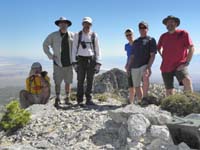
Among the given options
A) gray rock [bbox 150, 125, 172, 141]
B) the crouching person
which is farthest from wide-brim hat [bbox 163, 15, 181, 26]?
the crouching person

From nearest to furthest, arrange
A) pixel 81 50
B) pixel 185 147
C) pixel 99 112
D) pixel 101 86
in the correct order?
1. pixel 185 147
2. pixel 99 112
3. pixel 81 50
4. pixel 101 86

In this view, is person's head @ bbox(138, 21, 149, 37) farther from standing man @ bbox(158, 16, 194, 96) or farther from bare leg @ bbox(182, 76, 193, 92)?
bare leg @ bbox(182, 76, 193, 92)

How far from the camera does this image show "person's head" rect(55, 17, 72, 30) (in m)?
14.9

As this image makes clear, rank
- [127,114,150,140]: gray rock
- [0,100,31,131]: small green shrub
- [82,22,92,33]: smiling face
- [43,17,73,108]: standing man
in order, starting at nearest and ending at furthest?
[127,114,150,140]: gray rock
[0,100,31,131]: small green shrub
[82,22,92,33]: smiling face
[43,17,73,108]: standing man

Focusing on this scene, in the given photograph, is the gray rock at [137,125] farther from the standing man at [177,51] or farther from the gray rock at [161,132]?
the standing man at [177,51]

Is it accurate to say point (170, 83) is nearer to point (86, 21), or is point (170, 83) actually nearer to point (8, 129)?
point (86, 21)

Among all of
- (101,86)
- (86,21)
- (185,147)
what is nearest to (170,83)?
(86,21)

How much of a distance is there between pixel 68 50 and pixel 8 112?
3623mm

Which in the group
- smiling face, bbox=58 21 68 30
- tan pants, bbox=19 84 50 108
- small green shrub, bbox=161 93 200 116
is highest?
smiling face, bbox=58 21 68 30

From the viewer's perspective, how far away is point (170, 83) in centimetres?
1412

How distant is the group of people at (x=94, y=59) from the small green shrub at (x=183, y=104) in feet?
5.58

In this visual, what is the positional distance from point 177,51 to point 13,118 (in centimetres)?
554

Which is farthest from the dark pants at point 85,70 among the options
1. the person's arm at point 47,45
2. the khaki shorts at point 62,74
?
the person's arm at point 47,45

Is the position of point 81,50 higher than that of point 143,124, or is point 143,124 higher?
point 81,50
